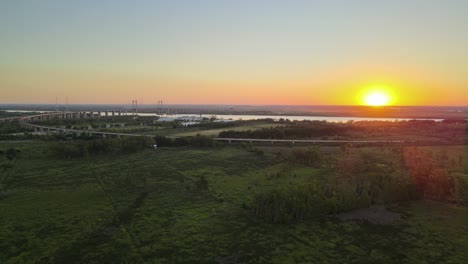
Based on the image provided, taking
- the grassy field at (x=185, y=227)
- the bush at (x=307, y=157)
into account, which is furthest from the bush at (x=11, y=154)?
the bush at (x=307, y=157)

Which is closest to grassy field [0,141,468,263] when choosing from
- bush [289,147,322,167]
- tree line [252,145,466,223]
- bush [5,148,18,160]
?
tree line [252,145,466,223]

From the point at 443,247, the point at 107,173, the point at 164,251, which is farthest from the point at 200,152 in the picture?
the point at 443,247

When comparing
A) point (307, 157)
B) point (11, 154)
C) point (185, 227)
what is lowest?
point (185, 227)

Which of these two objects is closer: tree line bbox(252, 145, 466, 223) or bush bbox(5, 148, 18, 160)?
tree line bbox(252, 145, 466, 223)

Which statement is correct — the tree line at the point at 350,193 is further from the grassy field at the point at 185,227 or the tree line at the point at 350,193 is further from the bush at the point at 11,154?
the bush at the point at 11,154

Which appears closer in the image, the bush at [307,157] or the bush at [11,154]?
the bush at [307,157]

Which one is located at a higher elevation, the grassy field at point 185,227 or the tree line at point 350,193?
the tree line at point 350,193

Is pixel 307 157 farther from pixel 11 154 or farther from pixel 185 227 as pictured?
pixel 11 154

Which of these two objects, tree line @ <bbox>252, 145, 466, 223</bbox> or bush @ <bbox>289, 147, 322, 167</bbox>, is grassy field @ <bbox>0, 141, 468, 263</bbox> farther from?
bush @ <bbox>289, 147, 322, 167</bbox>

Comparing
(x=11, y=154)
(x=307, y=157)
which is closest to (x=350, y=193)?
(x=307, y=157)
